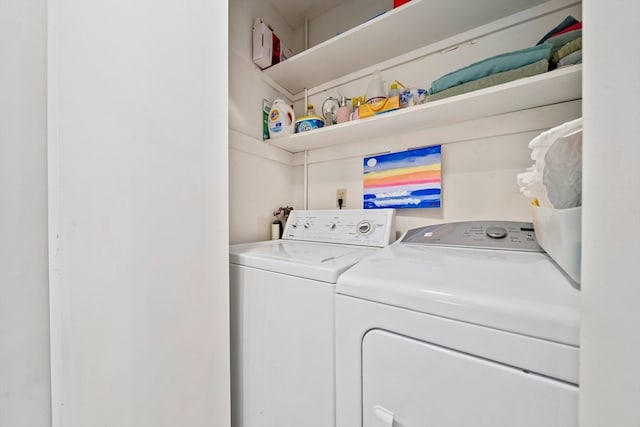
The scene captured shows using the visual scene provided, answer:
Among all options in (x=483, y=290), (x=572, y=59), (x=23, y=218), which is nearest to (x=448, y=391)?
(x=483, y=290)

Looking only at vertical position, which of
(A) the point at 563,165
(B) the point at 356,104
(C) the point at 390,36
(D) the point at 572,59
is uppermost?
(C) the point at 390,36

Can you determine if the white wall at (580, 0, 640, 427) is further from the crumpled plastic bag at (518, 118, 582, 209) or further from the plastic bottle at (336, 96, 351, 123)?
the plastic bottle at (336, 96, 351, 123)

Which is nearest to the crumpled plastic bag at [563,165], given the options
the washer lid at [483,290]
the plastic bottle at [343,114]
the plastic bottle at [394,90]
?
the washer lid at [483,290]

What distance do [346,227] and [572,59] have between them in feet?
3.67

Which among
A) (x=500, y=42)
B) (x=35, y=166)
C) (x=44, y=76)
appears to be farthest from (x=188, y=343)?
(x=500, y=42)

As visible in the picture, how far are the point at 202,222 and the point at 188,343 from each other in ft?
1.25

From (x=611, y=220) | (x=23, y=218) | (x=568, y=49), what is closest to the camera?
(x=611, y=220)

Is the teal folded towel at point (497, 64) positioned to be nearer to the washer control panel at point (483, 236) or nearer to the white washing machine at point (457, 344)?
the washer control panel at point (483, 236)

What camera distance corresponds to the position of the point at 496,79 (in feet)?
3.24

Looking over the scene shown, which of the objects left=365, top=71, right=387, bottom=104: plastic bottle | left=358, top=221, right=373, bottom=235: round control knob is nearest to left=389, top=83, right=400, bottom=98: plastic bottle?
left=365, top=71, right=387, bottom=104: plastic bottle

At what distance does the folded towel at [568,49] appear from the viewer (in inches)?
33.5

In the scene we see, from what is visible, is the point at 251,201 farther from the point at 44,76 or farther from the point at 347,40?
the point at 347,40

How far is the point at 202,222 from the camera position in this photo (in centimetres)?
75

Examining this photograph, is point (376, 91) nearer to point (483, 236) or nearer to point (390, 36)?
point (390, 36)
